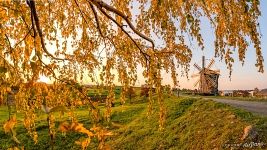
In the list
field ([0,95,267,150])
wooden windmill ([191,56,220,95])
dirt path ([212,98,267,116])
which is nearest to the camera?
field ([0,95,267,150])

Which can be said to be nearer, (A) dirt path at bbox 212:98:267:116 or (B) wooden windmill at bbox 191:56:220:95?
(A) dirt path at bbox 212:98:267:116

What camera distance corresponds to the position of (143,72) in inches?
249

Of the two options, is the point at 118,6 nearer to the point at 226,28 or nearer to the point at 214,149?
the point at 226,28

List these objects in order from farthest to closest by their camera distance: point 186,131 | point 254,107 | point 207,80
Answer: point 207,80, point 254,107, point 186,131

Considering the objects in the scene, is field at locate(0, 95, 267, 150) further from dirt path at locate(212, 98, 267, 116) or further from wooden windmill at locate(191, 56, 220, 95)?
wooden windmill at locate(191, 56, 220, 95)

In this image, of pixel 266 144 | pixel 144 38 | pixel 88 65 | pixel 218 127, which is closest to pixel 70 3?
pixel 88 65

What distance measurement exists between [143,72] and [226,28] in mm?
1448

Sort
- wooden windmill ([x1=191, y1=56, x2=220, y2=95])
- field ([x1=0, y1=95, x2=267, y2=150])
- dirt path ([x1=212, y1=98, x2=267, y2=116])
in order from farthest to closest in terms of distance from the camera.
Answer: wooden windmill ([x1=191, y1=56, x2=220, y2=95]) → dirt path ([x1=212, y1=98, x2=267, y2=116]) → field ([x1=0, y1=95, x2=267, y2=150])

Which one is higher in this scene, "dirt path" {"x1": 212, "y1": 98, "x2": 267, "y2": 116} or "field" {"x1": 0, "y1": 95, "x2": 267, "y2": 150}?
"dirt path" {"x1": 212, "y1": 98, "x2": 267, "y2": 116}

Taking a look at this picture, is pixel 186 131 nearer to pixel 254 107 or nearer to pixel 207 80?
pixel 254 107

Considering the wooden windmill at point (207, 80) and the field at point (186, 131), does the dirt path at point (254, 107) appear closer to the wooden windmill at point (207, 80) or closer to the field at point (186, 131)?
the field at point (186, 131)

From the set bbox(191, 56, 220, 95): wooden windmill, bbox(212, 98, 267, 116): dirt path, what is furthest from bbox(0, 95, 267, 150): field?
bbox(191, 56, 220, 95): wooden windmill

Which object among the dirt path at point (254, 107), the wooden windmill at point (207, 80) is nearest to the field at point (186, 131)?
the dirt path at point (254, 107)

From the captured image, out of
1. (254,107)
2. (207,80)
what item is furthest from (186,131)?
(207,80)
